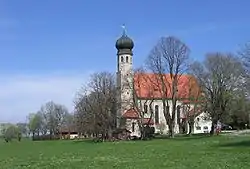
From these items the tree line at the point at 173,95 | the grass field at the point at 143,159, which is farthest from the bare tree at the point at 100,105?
→ the grass field at the point at 143,159

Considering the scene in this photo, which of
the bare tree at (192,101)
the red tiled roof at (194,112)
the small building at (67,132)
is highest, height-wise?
the bare tree at (192,101)

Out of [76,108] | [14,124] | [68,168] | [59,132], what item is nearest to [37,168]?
[68,168]

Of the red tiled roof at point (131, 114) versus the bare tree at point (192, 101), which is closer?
the bare tree at point (192, 101)

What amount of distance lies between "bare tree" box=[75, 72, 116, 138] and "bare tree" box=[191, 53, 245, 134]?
650 inches

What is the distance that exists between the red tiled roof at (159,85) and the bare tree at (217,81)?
2.75 m

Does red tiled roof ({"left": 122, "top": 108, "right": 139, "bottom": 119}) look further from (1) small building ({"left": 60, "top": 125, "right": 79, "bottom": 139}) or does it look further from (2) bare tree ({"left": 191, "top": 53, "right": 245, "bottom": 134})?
(1) small building ({"left": 60, "top": 125, "right": 79, "bottom": 139})

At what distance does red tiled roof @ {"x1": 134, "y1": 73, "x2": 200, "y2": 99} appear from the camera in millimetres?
85688

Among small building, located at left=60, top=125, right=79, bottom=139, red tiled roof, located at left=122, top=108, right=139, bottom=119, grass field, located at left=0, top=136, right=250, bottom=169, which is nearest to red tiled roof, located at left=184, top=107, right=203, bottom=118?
red tiled roof, located at left=122, top=108, right=139, bottom=119

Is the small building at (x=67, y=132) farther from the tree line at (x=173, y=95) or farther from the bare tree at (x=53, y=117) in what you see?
the tree line at (x=173, y=95)

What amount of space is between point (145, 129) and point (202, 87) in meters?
16.2

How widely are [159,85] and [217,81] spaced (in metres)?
13.5

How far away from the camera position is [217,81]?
3095 inches

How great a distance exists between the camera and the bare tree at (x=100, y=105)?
285 feet

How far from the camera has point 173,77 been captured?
84938 millimetres
